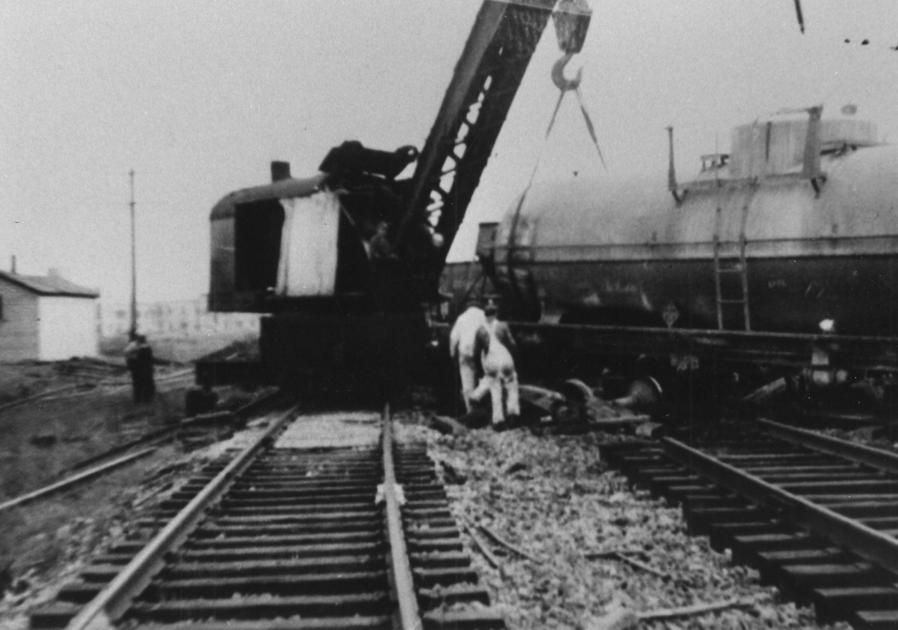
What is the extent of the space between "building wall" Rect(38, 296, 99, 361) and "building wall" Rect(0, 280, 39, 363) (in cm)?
28

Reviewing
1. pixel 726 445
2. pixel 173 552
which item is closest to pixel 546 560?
pixel 173 552

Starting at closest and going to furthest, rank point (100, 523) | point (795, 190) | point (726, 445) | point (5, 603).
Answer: point (5, 603) < point (100, 523) < point (726, 445) < point (795, 190)

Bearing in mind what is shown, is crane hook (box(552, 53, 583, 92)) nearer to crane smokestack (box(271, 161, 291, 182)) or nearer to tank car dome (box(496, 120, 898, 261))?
tank car dome (box(496, 120, 898, 261))

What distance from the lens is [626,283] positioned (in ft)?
34.9

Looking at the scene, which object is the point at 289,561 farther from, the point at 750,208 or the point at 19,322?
the point at 19,322

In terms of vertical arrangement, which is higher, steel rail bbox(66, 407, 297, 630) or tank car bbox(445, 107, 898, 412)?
tank car bbox(445, 107, 898, 412)

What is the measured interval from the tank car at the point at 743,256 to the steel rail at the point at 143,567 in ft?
19.3

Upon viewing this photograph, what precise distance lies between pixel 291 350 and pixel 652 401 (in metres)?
5.27

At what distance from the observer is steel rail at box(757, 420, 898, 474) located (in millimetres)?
6556

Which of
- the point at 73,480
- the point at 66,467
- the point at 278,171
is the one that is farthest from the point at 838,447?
the point at 278,171

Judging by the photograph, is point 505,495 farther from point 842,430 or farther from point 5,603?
point 842,430

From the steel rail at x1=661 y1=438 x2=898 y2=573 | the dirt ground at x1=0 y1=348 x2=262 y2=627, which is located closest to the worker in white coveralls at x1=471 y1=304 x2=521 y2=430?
the steel rail at x1=661 y1=438 x2=898 y2=573

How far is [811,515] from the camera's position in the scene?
491 centimetres

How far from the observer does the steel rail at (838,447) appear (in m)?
6.56
